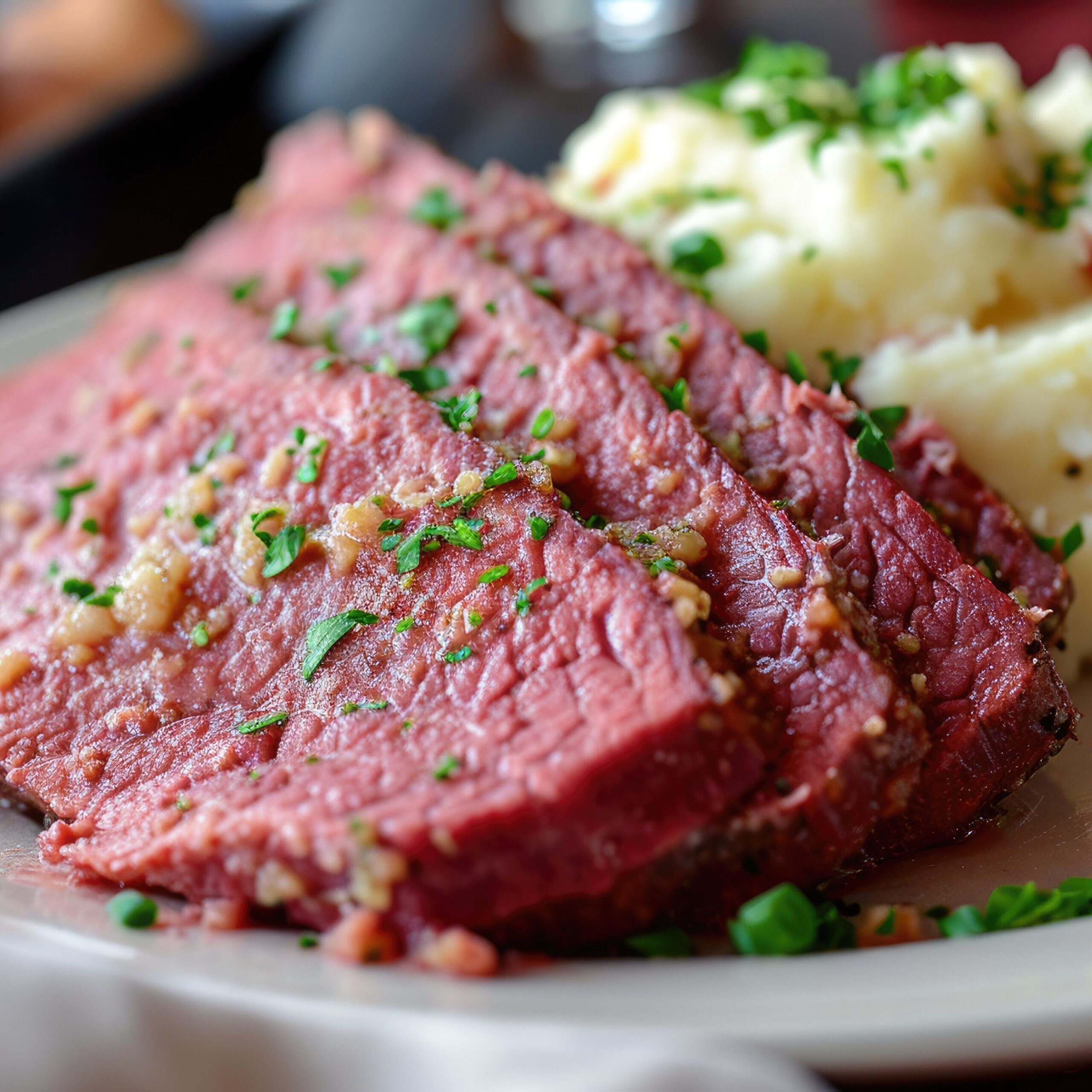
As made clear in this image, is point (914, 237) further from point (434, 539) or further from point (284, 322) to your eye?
point (284, 322)

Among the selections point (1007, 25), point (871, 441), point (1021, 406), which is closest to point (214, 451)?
point (871, 441)

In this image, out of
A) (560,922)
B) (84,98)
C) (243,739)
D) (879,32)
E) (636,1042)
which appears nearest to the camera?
(636,1042)

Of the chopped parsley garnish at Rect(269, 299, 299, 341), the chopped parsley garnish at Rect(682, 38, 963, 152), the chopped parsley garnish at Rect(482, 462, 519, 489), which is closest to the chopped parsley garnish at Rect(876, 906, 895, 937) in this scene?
the chopped parsley garnish at Rect(482, 462, 519, 489)

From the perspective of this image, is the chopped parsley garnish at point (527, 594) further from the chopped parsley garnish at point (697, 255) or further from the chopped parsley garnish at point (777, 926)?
the chopped parsley garnish at point (697, 255)

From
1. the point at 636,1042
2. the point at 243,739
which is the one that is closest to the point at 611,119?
the point at 243,739

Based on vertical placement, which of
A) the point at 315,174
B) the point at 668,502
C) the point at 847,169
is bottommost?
the point at 668,502

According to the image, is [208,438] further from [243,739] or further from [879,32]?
[879,32]

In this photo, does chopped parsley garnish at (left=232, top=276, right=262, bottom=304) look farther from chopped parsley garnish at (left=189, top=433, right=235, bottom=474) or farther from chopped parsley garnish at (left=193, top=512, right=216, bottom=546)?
chopped parsley garnish at (left=193, top=512, right=216, bottom=546)

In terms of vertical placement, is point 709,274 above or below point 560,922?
above
